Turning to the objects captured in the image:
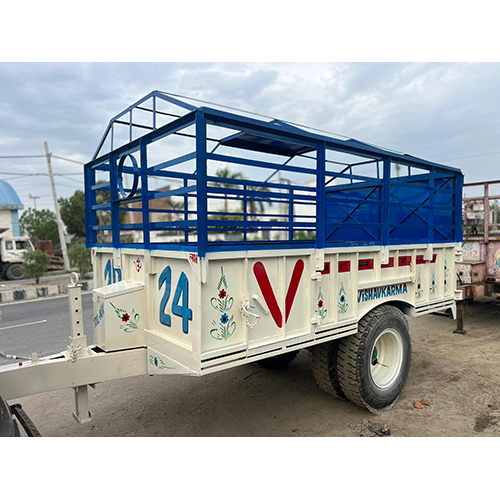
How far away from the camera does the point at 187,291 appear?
8.38ft

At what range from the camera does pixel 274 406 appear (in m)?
3.86

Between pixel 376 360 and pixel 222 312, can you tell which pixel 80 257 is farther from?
pixel 222 312

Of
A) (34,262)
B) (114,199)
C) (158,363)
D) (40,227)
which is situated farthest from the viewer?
(40,227)

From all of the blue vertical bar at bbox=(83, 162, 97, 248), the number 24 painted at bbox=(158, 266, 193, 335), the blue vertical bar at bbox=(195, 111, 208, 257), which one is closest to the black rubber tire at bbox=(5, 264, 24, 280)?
the blue vertical bar at bbox=(83, 162, 97, 248)

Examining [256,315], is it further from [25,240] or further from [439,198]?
[25,240]

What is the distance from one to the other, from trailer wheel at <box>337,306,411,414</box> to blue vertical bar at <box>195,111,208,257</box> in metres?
2.02

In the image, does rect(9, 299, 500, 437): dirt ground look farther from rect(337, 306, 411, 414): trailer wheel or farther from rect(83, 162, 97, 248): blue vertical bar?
rect(83, 162, 97, 248): blue vertical bar

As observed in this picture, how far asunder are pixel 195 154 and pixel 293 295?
1.37m

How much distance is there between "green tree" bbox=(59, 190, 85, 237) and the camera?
31.4 m

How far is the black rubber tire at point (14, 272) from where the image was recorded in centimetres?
1709

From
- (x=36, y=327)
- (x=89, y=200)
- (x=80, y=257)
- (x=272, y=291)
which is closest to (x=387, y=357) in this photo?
(x=272, y=291)

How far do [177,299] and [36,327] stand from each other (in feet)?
20.6

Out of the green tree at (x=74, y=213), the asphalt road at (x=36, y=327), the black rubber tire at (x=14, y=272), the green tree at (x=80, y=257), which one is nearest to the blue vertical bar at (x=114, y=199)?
the asphalt road at (x=36, y=327)

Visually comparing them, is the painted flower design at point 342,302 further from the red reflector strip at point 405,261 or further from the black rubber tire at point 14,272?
the black rubber tire at point 14,272
